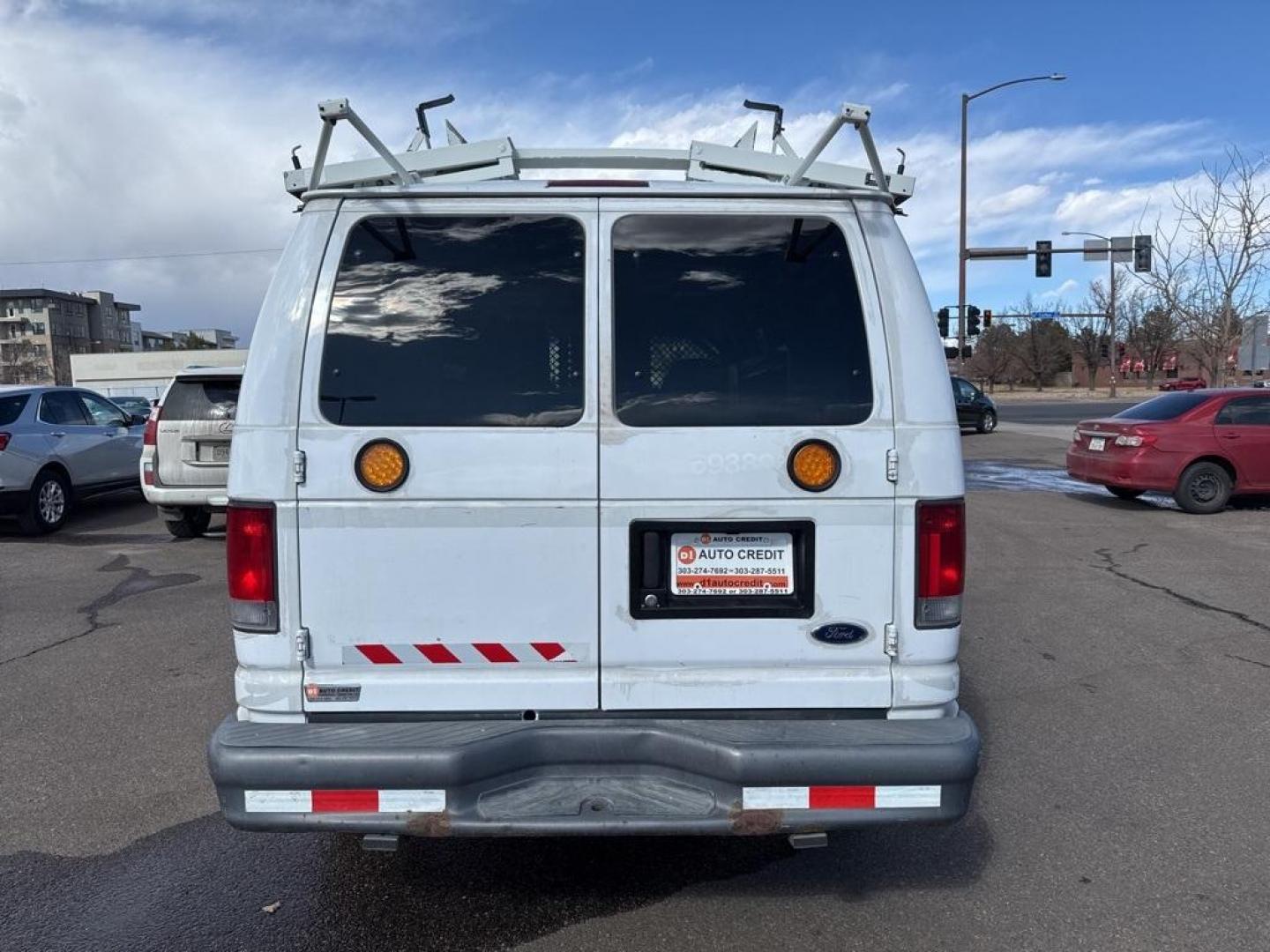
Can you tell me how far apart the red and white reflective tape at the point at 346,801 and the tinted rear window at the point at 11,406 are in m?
10.0

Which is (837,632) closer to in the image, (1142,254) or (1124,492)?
(1124,492)

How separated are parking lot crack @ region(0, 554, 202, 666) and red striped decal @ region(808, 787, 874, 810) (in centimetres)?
564

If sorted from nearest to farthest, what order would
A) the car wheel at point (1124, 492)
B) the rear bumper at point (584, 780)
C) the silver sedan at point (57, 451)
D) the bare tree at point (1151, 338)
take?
the rear bumper at point (584, 780) < the silver sedan at point (57, 451) < the car wheel at point (1124, 492) < the bare tree at point (1151, 338)

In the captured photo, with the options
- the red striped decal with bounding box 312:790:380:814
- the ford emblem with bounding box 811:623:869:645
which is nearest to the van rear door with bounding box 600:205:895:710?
the ford emblem with bounding box 811:623:869:645

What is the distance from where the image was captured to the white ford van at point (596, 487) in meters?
2.79

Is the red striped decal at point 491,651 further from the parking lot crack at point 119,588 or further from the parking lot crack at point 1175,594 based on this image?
the parking lot crack at point 1175,594

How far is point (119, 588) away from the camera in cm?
820

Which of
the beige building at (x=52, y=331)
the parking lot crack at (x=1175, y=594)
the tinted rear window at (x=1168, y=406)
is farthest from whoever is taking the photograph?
the beige building at (x=52, y=331)

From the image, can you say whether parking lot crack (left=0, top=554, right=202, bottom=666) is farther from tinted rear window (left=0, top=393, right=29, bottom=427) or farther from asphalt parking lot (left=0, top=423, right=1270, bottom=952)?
tinted rear window (left=0, top=393, right=29, bottom=427)

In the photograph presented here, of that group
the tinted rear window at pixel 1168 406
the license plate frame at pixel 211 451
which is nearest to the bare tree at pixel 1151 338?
the tinted rear window at pixel 1168 406

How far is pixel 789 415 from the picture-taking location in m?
2.86

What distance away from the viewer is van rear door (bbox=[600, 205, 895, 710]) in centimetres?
282

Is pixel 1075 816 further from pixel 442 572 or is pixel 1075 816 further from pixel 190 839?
pixel 190 839

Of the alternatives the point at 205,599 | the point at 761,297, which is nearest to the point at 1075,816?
the point at 761,297
